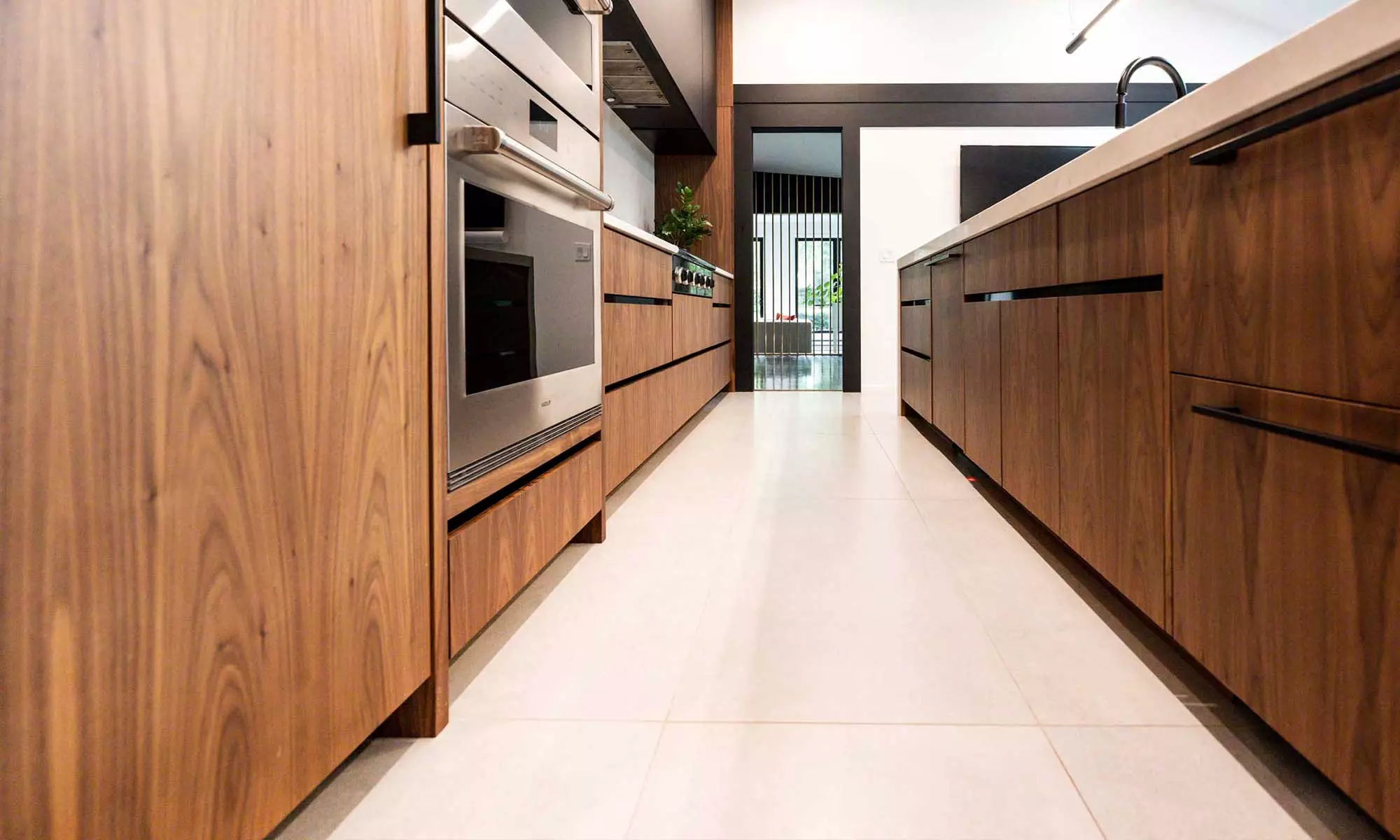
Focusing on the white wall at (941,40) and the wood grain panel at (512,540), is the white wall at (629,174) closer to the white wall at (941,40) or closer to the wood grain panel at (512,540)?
the white wall at (941,40)

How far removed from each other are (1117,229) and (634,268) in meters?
1.57

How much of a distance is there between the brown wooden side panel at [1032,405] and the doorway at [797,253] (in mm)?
7626

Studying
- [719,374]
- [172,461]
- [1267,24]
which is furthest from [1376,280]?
[1267,24]

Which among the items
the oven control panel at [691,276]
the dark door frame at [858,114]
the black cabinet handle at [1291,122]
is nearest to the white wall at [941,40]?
the dark door frame at [858,114]

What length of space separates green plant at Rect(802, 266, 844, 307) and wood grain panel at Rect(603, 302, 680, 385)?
350 inches

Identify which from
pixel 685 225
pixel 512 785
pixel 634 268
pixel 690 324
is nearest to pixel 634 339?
pixel 634 268

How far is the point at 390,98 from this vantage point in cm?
99

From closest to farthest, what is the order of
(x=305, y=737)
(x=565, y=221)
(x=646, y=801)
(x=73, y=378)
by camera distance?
(x=73, y=378) → (x=305, y=737) → (x=646, y=801) → (x=565, y=221)

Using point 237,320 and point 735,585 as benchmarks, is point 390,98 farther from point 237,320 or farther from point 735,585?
point 735,585

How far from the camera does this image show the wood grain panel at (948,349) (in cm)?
284

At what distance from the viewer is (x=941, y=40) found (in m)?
6.14

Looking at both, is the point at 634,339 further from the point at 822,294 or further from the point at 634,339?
the point at 822,294

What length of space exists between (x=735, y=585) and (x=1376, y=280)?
1.21 metres

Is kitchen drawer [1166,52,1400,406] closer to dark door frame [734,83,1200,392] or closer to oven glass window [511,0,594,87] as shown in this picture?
oven glass window [511,0,594,87]
